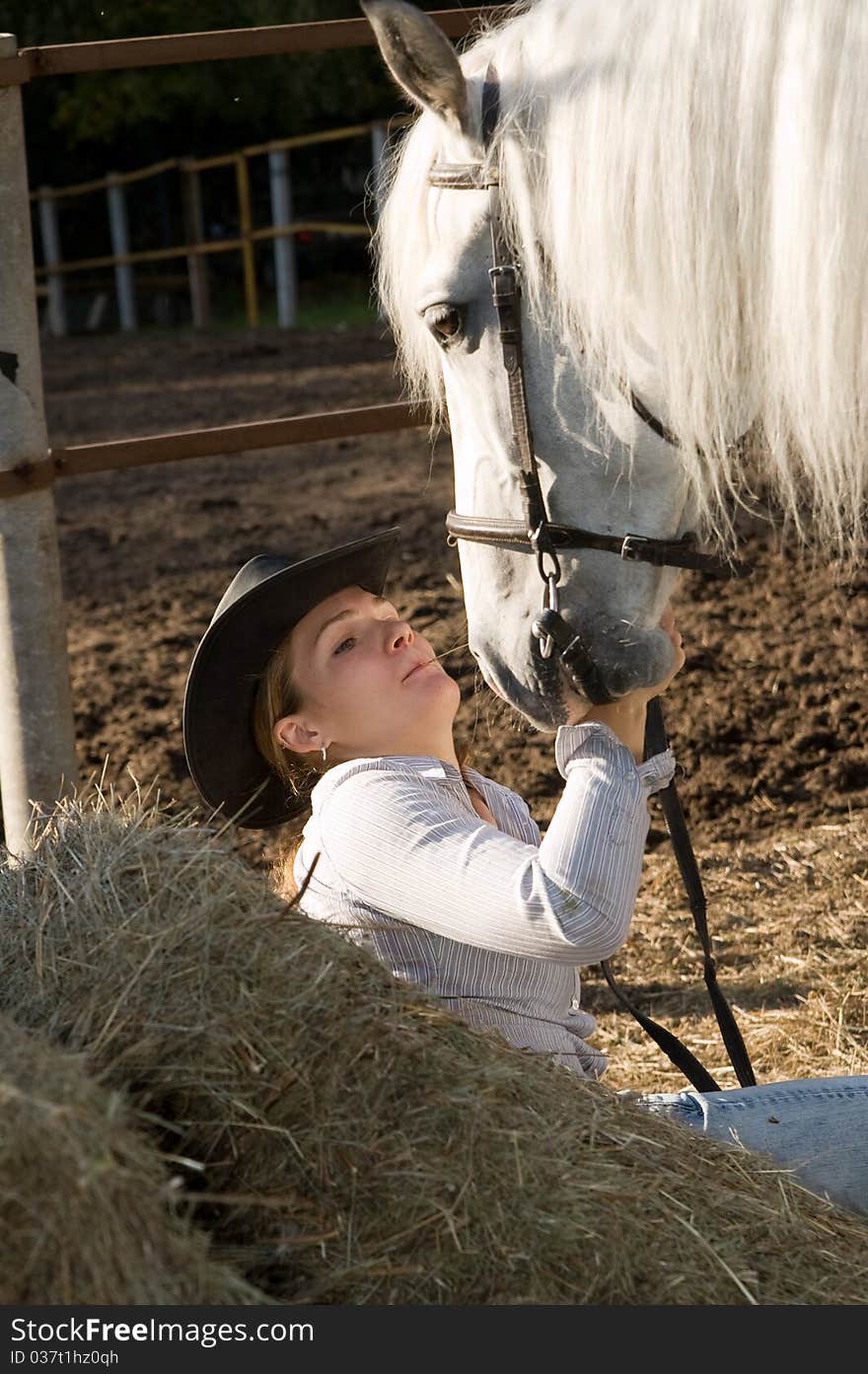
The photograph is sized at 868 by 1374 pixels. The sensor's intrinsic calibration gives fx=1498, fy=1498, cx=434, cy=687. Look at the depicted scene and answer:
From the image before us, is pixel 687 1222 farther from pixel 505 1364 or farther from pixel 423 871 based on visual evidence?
pixel 423 871

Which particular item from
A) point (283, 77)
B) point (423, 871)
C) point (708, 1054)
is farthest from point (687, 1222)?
point (283, 77)

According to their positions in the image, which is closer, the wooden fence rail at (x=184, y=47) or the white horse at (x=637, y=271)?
the white horse at (x=637, y=271)

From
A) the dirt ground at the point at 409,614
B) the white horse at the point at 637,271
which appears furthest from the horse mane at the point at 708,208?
the dirt ground at the point at 409,614

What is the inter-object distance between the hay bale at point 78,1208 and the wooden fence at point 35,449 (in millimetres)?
1624

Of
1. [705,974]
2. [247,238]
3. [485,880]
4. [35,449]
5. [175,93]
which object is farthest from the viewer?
[175,93]

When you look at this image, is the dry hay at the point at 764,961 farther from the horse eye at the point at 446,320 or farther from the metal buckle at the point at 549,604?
the horse eye at the point at 446,320

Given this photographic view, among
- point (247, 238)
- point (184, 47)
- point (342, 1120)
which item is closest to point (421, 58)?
point (184, 47)

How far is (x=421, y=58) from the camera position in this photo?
1.73 metres

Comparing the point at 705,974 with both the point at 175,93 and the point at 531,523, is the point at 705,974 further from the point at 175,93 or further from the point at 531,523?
the point at 175,93

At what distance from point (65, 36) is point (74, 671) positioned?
1470 centimetres

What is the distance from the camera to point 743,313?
177 cm

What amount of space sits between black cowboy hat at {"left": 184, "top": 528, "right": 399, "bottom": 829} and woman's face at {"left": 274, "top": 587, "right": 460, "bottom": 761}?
0.04m

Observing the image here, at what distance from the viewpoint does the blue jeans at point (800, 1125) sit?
5.92 ft

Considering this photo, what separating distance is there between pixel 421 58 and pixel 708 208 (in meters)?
0.37
